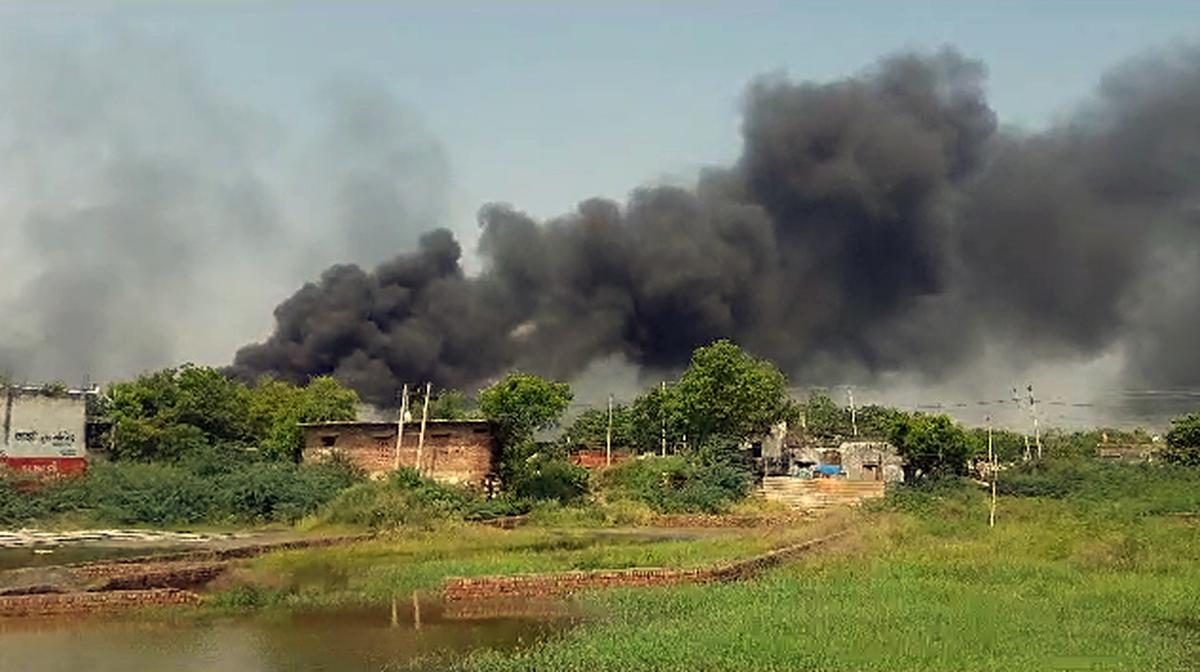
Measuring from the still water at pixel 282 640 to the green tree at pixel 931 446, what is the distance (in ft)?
134

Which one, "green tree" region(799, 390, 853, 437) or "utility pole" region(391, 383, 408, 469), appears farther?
"green tree" region(799, 390, 853, 437)

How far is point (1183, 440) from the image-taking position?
6338 centimetres

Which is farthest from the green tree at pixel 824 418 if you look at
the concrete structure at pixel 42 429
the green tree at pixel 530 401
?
the concrete structure at pixel 42 429

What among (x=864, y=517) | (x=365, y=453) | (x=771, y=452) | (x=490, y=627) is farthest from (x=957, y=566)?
(x=771, y=452)

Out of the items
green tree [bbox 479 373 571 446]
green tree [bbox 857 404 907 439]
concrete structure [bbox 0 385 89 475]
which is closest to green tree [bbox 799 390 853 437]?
green tree [bbox 857 404 907 439]

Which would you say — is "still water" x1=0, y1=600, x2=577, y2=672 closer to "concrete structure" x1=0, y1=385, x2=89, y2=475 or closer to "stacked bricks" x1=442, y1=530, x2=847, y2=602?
"stacked bricks" x1=442, y1=530, x2=847, y2=602

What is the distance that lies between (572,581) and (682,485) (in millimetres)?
28837

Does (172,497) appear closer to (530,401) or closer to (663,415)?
(530,401)

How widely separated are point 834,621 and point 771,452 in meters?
48.1

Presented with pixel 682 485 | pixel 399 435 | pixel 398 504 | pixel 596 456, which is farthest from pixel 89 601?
pixel 596 456

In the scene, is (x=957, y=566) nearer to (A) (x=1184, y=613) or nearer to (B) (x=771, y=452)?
(A) (x=1184, y=613)

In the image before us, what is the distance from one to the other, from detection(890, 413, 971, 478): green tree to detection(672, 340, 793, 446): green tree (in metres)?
6.79

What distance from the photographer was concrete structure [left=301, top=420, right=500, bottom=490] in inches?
1891

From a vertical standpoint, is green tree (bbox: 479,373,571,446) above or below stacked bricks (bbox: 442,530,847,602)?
above
